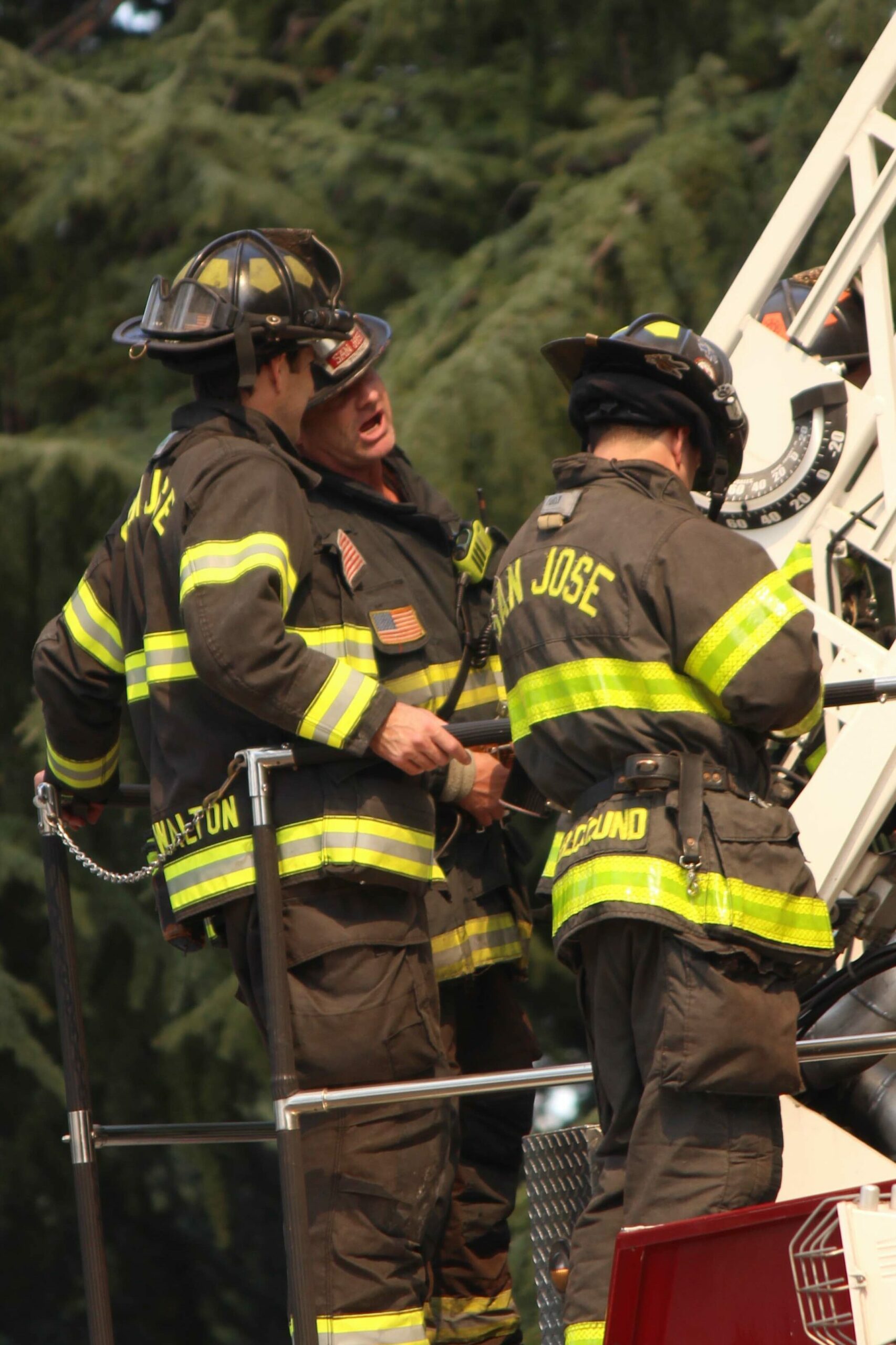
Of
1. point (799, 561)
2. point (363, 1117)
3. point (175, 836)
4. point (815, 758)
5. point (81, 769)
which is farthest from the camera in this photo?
point (799, 561)

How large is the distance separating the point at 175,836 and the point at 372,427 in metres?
1.07

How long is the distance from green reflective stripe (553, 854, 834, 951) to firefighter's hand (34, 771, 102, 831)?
1265mm

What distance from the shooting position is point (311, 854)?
3.21m

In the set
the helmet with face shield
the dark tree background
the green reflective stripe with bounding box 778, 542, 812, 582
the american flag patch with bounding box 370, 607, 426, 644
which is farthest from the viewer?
the dark tree background

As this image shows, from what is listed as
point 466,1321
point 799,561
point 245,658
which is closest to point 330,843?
point 245,658

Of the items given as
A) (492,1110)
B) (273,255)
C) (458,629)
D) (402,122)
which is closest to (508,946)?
(492,1110)

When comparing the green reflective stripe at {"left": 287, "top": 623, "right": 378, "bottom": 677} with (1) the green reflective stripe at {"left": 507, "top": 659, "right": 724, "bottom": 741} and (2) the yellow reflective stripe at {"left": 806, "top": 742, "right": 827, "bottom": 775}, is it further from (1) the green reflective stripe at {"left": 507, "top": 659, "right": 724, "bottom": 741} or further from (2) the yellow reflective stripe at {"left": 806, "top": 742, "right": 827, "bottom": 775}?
(2) the yellow reflective stripe at {"left": 806, "top": 742, "right": 827, "bottom": 775}

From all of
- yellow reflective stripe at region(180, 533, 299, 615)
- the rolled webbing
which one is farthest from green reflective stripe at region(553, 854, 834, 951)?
yellow reflective stripe at region(180, 533, 299, 615)

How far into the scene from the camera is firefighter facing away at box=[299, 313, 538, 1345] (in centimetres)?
367

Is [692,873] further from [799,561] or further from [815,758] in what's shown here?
[799,561]

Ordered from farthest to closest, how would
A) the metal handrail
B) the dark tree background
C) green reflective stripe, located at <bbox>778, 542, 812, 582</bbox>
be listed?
the dark tree background < green reflective stripe, located at <bbox>778, 542, 812, 582</bbox> < the metal handrail

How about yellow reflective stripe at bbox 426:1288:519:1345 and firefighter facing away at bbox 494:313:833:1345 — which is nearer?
firefighter facing away at bbox 494:313:833:1345

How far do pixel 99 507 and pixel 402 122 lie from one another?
2.24 metres

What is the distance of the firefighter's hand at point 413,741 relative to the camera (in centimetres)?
318
